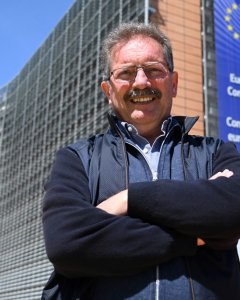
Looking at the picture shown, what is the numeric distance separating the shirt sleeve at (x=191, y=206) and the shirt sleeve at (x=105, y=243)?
3 centimetres

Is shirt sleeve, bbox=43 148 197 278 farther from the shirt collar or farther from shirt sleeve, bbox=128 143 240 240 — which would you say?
the shirt collar

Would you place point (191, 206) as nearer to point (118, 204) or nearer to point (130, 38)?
point (118, 204)

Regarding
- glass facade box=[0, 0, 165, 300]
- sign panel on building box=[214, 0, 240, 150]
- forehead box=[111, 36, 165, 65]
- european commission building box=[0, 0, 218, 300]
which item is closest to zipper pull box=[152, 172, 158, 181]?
forehead box=[111, 36, 165, 65]

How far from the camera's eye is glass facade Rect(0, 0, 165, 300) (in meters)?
32.1

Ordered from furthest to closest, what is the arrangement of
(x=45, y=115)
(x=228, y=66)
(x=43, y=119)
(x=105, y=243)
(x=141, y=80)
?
1. (x=43, y=119)
2. (x=45, y=115)
3. (x=228, y=66)
4. (x=141, y=80)
5. (x=105, y=243)

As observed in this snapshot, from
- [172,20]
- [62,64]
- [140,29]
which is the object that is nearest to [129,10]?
[172,20]

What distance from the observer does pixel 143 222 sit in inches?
52.9

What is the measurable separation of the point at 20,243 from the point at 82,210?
3958cm

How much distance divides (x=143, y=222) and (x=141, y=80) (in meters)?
0.54

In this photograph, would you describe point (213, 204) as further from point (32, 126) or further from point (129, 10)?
point (32, 126)

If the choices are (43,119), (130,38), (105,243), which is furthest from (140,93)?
(43,119)

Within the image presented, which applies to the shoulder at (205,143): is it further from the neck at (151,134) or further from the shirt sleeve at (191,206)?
the shirt sleeve at (191,206)

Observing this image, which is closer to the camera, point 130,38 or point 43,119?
point 130,38

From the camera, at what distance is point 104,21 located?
1296 inches
